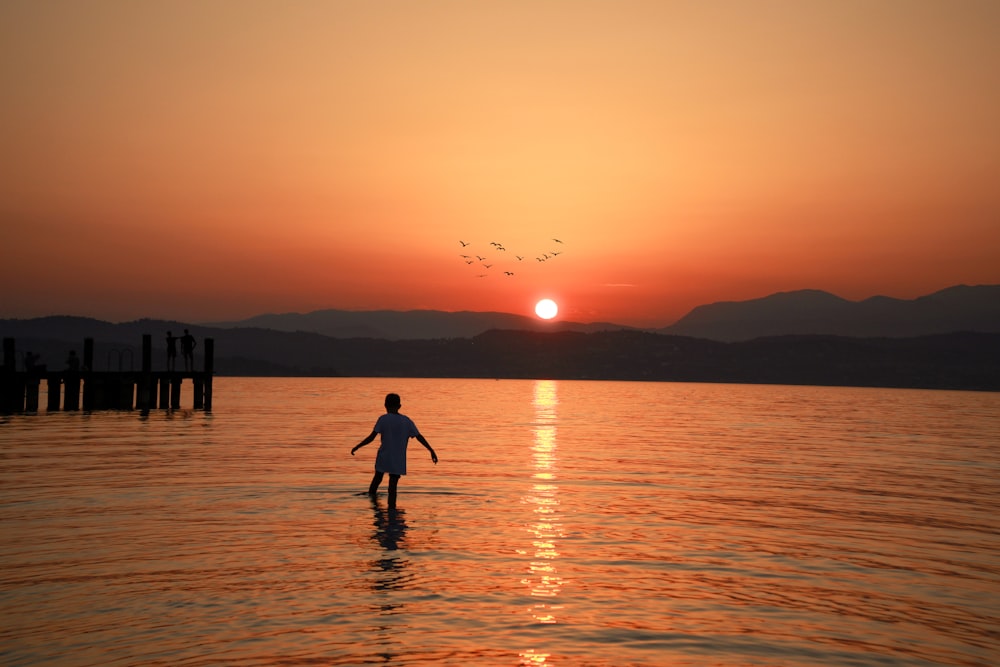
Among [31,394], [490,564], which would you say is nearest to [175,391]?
[31,394]

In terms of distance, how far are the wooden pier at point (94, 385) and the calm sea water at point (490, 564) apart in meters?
27.6

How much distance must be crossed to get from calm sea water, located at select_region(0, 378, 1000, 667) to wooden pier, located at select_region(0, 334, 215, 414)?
2758 centimetres

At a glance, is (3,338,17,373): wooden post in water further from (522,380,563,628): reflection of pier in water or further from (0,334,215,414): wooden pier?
(522,380,563,628): reflection of pier in water

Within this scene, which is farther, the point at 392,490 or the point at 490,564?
the point at 392,490

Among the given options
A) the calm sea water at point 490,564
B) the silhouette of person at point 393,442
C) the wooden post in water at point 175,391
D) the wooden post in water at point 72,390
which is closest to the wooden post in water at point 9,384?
the wooden post in water at point 72,390

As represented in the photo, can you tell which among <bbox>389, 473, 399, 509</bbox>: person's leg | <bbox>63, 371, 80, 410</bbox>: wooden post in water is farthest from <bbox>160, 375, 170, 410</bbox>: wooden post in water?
<bbox>389, 473, 399, 509</bbox>: person's leg

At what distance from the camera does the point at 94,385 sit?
5978cm

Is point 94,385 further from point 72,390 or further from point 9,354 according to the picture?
point 9,354

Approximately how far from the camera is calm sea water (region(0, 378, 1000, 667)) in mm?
9820

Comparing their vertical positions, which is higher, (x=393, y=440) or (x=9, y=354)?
(x=9, y=354)

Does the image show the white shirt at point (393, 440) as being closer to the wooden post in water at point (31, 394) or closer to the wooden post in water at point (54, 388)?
the wooden post in water at point (54, 388)

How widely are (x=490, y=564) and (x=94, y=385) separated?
5261 centimetres

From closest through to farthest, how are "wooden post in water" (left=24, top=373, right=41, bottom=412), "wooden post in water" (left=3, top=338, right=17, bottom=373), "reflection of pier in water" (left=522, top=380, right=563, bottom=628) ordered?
"reflection of pier in water" (left=522, top=380, right=563, bottom=628), "wooden post in water" (left=3, top=338, right=17, bottom=373), "wooden post in water" (left=24, top=373, right=41, bottom=412)

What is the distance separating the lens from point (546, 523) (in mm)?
17969
